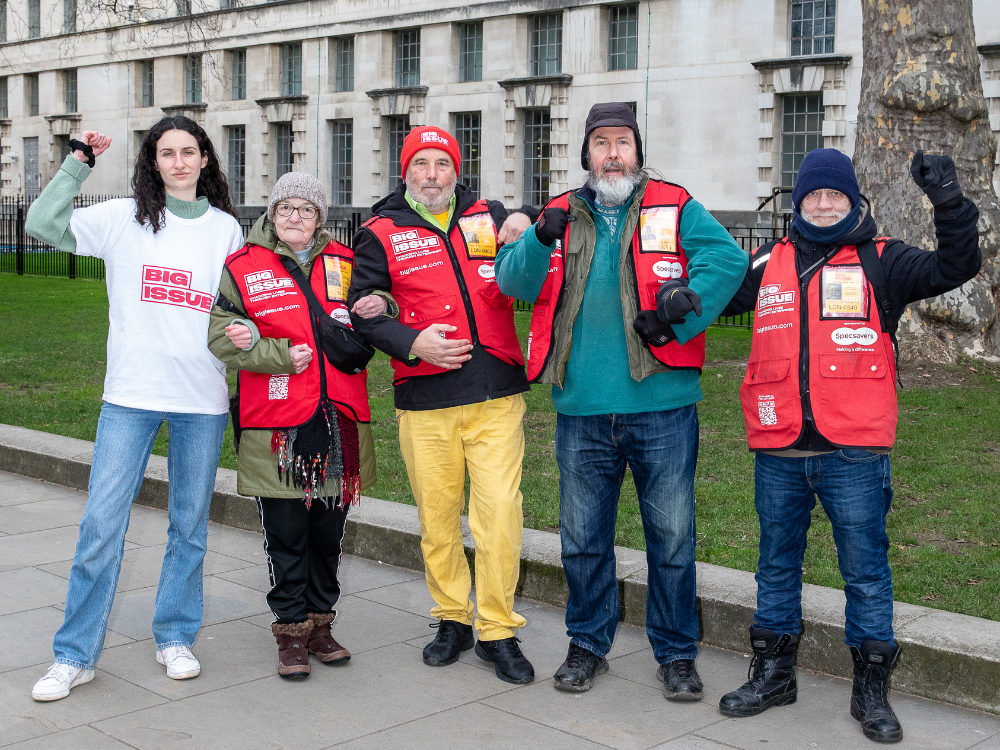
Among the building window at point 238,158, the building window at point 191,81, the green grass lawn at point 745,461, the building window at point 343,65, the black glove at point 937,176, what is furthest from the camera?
the building window at point 191,81

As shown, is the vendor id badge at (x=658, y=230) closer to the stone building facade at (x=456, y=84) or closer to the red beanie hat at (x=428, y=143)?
the red beanie hat at (x=428, y=143)

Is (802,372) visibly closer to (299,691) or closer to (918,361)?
(299,691)

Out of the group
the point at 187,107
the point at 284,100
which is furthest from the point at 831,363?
the point at 187,107

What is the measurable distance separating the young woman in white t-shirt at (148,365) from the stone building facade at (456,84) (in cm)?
1313

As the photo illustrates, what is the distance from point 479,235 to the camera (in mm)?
4660

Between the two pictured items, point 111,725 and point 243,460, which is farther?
point 243,460

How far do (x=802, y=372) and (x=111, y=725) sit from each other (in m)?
2.80

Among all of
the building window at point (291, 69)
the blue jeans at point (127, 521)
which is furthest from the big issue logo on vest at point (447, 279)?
the building window at point (291, 69)

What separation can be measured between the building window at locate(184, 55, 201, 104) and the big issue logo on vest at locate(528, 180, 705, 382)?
1535 inches

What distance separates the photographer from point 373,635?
5074 mm

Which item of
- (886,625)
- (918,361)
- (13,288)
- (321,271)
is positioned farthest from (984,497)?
(13,288)

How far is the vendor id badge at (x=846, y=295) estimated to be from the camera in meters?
4.08

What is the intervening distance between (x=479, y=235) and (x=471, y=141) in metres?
29.7

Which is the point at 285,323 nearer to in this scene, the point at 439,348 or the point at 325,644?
the point at 439,348
